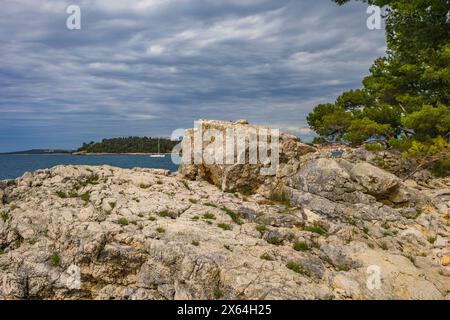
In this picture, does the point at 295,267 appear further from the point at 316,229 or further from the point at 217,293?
the point at 316,229

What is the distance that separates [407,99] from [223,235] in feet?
67.3

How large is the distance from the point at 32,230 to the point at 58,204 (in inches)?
54.4

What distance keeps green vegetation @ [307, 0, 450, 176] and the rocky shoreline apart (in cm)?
762

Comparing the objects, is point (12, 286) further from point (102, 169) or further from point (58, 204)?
point (102, 169)

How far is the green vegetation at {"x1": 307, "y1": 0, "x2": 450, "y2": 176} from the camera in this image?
2047 cm

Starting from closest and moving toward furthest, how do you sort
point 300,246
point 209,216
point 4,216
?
point 300,246, point 4,216, point 209,216

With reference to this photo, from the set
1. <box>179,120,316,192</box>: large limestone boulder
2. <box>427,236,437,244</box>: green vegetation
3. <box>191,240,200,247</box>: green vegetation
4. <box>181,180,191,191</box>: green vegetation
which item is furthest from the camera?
<box>179,120,316,192</box>: large limestone boulder

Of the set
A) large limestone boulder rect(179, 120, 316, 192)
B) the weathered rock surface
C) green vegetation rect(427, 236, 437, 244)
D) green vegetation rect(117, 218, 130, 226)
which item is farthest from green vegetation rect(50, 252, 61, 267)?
green vegetation rect(427, 236, 437, 244)

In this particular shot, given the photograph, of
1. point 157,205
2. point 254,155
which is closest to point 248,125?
point 254,155

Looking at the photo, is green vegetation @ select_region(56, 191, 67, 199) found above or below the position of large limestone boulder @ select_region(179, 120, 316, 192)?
below

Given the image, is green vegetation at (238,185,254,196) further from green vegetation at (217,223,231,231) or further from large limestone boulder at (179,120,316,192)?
green vegetation at (217,223,231,231)

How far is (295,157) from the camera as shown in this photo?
18469 millimetres

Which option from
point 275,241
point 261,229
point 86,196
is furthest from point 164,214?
point 275,241

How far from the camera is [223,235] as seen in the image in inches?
468
